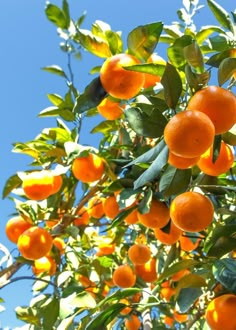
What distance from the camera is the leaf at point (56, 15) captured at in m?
1.82

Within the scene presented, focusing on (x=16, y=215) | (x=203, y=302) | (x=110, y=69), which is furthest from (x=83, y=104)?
(x=203, y=302)

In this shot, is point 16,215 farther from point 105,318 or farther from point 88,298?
point 105,318

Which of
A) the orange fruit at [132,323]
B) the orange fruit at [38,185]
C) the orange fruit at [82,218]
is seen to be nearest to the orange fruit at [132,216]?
the orange fruit at [38,185]

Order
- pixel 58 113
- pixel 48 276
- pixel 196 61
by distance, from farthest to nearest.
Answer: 1. pixel 48 276
2. pixel 58 113
3. pixel 196 61

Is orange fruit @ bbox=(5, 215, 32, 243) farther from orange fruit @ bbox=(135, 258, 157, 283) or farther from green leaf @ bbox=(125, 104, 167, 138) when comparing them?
green leaf @ bbox=(125, 104, 167, 138)

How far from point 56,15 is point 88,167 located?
25.4 inches

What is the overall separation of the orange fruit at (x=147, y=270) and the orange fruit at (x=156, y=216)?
2.72 feet

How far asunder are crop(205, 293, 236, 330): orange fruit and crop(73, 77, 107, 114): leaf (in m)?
0.75

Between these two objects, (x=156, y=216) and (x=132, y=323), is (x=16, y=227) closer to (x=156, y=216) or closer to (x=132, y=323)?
(x=156, y=216)

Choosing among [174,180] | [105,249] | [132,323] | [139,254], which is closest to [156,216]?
[174,180]

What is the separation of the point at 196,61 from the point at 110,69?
316 millimetres

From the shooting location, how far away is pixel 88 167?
1.86 metres

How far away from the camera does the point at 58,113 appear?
83.5 inches

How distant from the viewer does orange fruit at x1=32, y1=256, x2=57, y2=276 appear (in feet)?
7.18
